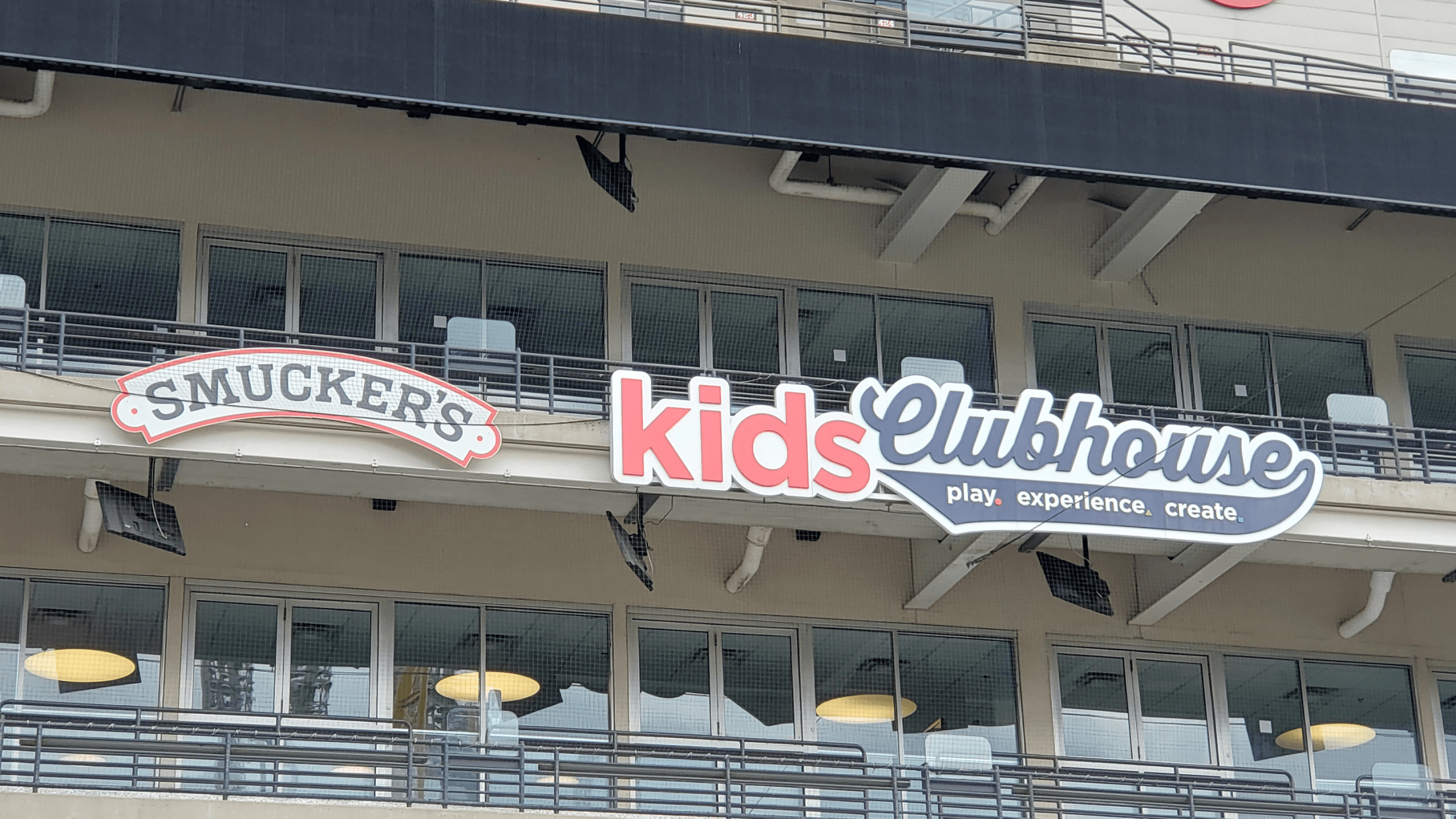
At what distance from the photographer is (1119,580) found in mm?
23000

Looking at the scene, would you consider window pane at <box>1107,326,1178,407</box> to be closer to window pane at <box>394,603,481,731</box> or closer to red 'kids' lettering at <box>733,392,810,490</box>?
red 'kids' lettering at <box>733,392,810,490</box>

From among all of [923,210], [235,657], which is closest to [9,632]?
[235,657]

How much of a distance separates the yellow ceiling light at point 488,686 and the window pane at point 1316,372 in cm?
877

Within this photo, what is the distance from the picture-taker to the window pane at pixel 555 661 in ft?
69.5

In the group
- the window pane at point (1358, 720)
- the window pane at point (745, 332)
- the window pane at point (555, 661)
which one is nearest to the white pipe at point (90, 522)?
the window pane at point (555, 661)

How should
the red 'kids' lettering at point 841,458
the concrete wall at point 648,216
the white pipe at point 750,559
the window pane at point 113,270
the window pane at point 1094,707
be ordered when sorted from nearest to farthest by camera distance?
the red 'kids' lettering at point 841,458 < the window pane at point 113,270 < the white pipe at point 750,559 < the concrete wall at point 648,216 < the window pane at point 1094,707

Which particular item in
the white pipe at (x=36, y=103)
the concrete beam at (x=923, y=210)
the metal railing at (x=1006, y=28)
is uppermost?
the metal railing at (x=1006, y=28)

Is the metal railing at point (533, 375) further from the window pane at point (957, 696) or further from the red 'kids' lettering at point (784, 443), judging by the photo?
the window pane at point (957, 696)

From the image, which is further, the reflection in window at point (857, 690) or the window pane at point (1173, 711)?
the window pane at point (1173, 711)

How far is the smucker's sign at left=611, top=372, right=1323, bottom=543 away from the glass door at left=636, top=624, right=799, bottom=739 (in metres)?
2.47

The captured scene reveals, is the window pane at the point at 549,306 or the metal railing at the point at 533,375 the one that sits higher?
the window pane at the point at 549,306

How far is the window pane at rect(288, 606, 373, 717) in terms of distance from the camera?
20625 mm

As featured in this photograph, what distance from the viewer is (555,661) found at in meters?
21.4

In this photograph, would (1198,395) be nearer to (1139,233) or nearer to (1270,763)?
(1139,233)
